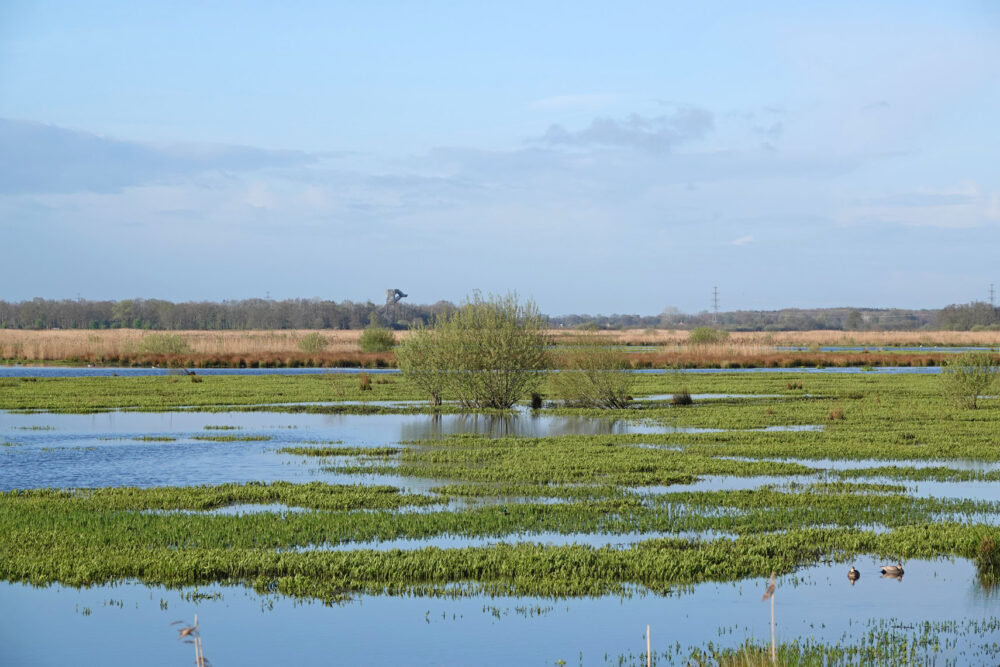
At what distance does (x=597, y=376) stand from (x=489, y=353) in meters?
4.32

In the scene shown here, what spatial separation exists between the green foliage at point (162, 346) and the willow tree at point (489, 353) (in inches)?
1867

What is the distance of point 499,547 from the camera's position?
1446cm

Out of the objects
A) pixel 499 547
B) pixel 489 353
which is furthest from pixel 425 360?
pixel 499 547

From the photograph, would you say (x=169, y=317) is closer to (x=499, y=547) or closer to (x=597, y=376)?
(x=597, y=376)

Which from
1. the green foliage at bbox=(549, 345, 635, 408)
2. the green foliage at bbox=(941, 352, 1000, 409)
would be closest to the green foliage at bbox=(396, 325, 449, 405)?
the green foliage at bbox=(549, 345, 635, 408)

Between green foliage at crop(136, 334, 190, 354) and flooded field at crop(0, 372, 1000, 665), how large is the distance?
5450 cm

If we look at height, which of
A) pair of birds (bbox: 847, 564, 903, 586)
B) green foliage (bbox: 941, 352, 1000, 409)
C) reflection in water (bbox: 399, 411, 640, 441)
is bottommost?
pair of birds (bbox: 847, 564, 903, 586)

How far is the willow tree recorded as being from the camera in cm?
3903

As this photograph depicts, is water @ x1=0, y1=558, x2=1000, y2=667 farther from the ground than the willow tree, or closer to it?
closer to it

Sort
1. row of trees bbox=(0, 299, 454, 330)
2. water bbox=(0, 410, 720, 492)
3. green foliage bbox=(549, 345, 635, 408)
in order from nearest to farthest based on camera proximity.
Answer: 1. water bbox=(0, 410, 720, 492)
2. green foliage bbox=(549, 345, 635, 408)
3. row of trees bbox=(0, 299, 454, 330)

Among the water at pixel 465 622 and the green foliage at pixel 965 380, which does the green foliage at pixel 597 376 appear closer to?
the green foliage at pixel 965 380

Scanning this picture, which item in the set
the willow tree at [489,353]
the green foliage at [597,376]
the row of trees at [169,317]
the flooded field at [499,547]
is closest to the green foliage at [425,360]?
the willow tree at [489,353]

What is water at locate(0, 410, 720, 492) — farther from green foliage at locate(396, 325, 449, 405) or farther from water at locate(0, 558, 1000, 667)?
water at locate(0, 558, 1000, 667)

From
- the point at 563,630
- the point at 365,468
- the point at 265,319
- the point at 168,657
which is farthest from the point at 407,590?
the point at 265,319
